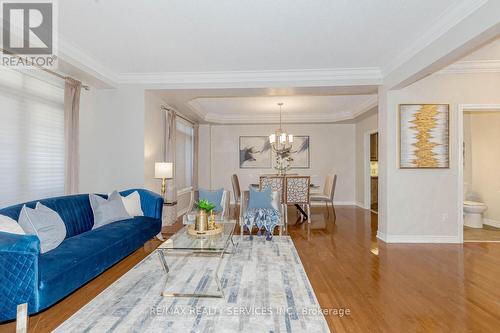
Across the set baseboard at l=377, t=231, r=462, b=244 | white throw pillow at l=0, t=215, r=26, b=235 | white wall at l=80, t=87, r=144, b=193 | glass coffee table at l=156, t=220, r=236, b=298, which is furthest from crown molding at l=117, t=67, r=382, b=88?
white throw pillow at l=0, t=215, r=26, b=235

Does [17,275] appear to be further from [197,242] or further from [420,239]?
[420,239]

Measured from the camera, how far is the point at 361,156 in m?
8.05

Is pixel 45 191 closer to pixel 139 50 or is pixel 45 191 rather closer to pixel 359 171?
pixel 139 50

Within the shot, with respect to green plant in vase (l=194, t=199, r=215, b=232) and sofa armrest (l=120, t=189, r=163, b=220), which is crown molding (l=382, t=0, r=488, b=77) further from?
sofa armrest (l=120, t=189, r=163, b=220)

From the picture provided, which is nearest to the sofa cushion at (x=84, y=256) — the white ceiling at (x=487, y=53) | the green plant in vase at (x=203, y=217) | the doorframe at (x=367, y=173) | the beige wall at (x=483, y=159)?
the green plant in vase at (x=203, y=217)

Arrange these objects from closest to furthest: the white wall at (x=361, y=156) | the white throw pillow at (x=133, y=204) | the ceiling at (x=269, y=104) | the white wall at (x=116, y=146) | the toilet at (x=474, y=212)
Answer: the white throw pillow at (x=133, y=204)
the white wall at (x=116, y=146)
the ceiling at (x=269, y=104)
the toilet at (x=474, y=212)
the white wall at (x=361, y=156)

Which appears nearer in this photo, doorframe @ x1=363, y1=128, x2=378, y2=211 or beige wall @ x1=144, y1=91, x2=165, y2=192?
beige wall @ x1=144, y1=91, x2=165, y2=192

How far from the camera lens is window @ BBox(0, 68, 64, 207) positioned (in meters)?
3.09

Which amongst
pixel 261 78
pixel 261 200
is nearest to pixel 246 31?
pixel 261 78

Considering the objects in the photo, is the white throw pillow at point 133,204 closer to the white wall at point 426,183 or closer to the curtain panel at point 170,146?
the curtain panel at point 170,146

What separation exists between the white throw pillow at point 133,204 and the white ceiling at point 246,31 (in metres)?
1.99

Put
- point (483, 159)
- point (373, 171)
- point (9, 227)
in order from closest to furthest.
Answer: point (9, 227) → point (483, 159) → point (373, 171)

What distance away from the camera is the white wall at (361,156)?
768 cm

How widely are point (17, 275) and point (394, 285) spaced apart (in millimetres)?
3287
